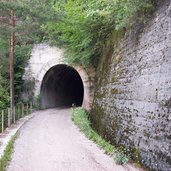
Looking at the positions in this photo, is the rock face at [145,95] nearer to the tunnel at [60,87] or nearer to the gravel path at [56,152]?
the gravel path at [56,152]

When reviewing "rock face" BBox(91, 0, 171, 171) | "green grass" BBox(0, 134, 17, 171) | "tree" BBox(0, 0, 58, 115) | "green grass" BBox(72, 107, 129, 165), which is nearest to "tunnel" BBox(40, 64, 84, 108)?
"tree" BBox(0, 0, 58, 115)

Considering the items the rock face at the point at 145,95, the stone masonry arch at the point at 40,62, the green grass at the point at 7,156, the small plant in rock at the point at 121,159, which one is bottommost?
the small plant in rock at the point at 121,159

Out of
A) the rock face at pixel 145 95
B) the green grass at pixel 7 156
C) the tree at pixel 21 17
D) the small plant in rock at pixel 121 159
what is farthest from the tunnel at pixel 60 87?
the small plant in rock at pixel 121 159

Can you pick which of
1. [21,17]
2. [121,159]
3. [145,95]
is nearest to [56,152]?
[121,159]

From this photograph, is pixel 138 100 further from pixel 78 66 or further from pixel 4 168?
pixel 78 66

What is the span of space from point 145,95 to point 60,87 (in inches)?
851

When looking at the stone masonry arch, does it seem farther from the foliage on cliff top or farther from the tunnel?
the foliage on cliff top

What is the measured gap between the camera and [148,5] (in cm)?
970

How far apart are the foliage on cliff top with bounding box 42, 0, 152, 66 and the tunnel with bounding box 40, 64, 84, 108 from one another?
289 cm

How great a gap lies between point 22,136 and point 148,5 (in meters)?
6.65

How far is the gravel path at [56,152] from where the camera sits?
9.04 meters

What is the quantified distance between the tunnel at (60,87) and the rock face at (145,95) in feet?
41.9

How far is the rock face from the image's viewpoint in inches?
316

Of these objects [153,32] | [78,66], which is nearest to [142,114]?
[153,32]
